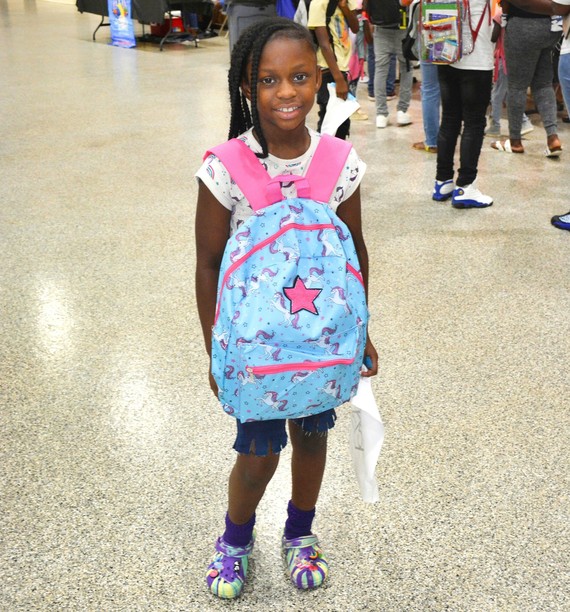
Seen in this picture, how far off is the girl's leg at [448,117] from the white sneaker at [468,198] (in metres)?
0.15

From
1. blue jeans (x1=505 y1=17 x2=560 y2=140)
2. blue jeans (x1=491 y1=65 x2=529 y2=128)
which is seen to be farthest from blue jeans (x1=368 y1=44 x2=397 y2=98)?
blue jeans (x1=505 y1=17 x2=560 y2=140)

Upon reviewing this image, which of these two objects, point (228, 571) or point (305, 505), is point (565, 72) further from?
point (228, 571)

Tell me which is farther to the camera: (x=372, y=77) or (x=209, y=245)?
(x=372, y=77)

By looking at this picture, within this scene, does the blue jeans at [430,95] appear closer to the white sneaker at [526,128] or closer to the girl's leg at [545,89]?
the girl's leg at [545,89]

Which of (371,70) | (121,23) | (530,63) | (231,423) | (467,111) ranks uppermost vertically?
(530,63)

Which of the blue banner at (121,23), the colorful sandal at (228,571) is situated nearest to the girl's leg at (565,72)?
the colorful sandal at (228,571)

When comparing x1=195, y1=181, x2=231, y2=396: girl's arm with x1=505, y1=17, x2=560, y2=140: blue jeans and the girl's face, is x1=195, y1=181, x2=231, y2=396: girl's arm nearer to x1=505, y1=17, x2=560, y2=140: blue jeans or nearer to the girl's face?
the girl's face

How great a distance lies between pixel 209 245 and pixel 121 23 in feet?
33.8

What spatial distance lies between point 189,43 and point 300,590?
36.0 feet

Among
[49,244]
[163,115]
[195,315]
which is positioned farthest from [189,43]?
[195,315]

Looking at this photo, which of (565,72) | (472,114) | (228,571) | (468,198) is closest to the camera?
(228,571)

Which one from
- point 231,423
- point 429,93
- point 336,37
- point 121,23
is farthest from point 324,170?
point 121,23

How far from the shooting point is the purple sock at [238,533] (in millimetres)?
1728

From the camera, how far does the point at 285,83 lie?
1.40 metres
